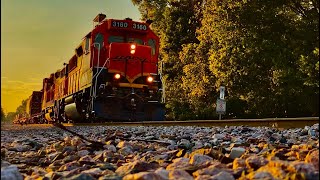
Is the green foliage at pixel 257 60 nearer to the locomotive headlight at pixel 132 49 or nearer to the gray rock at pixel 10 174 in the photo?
the locomotive headlight at pixel 132 49

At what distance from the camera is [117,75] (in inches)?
570

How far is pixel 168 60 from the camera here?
2748cm

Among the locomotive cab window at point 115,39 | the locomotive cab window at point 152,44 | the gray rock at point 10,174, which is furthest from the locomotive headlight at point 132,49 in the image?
the gray rock at point 10,174

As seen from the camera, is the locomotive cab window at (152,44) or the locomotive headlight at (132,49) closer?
the locomotive headlight at (132,49)

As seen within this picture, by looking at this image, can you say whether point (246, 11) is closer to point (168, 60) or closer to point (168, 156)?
point (168, 60)

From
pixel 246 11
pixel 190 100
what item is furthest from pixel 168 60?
pixel 246 11

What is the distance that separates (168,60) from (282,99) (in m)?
11.4

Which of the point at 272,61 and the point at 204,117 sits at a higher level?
the point at 272,61

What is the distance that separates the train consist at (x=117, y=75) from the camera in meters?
14.0

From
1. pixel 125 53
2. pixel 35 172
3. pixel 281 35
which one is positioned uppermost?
pixel 281 35

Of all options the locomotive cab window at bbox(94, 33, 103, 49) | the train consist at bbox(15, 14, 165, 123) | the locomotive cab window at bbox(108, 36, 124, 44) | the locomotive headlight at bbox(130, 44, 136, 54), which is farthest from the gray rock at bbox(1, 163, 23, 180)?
the locomotive cab window at bbox(108, 36, 124, 44)

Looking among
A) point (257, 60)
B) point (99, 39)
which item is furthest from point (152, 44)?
point (257, 60)

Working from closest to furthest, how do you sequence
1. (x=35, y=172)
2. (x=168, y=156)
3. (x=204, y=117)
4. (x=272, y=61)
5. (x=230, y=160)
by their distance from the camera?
(x=230, y=160) < (x=35, y=172) < (x=168, y=156) < (x=272, y=61) < (x=204, y=117)

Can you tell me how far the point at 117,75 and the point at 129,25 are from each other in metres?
2.09
